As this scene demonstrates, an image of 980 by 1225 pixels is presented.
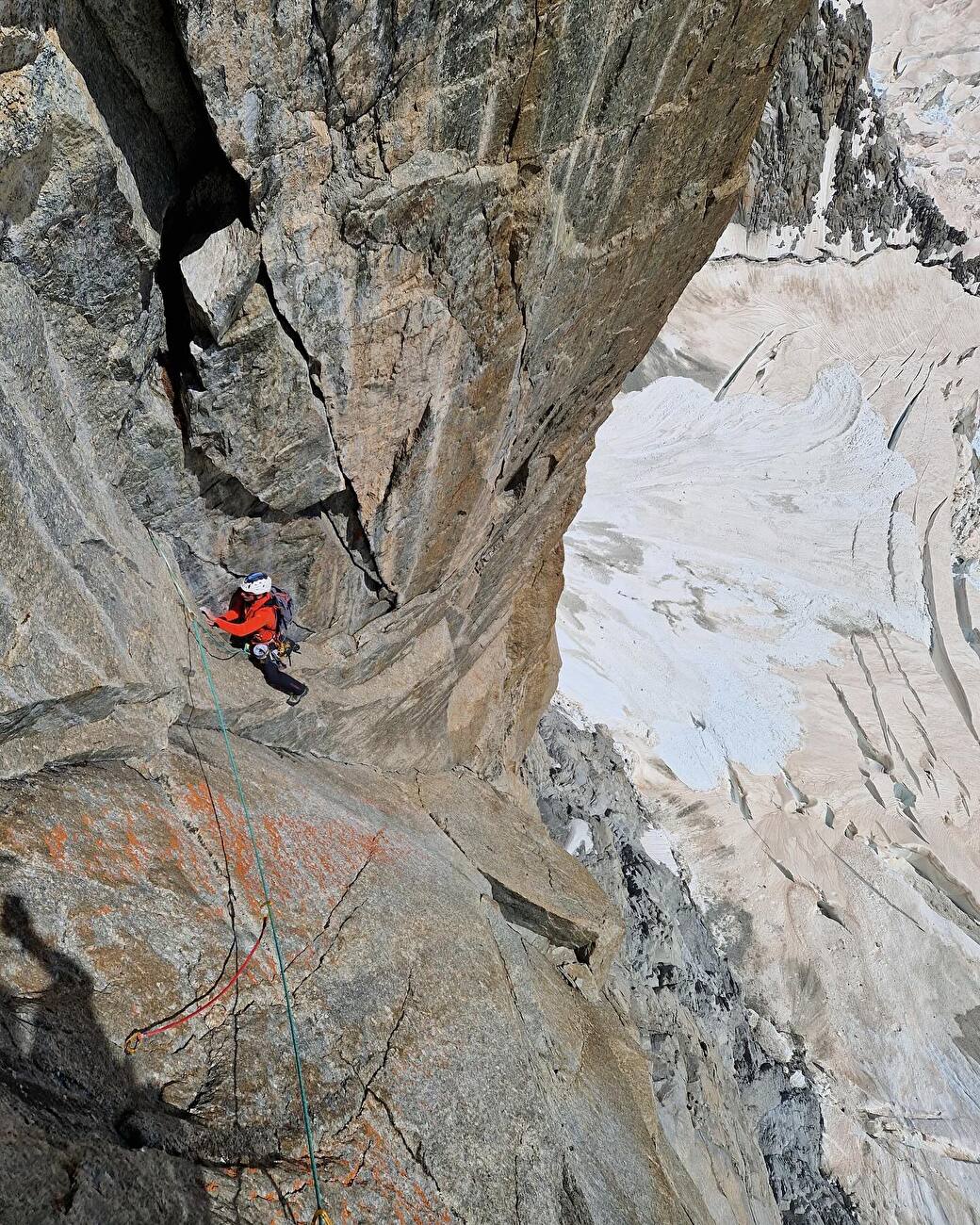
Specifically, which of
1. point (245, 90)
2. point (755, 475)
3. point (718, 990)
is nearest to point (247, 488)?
point (245, 90)

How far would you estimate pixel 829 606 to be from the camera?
2667 cm

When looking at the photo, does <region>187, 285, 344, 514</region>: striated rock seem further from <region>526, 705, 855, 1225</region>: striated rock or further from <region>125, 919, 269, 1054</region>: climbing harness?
<region>526, 705, 855, 1225</region>: striated rock

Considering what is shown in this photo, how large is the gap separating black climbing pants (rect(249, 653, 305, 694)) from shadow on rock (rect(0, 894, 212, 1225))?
3.60m

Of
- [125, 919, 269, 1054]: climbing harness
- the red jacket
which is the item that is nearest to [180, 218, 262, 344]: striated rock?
the red jacket

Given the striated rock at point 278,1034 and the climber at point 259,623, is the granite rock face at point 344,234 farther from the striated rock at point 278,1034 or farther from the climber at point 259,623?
the striated rock at point 278,1034

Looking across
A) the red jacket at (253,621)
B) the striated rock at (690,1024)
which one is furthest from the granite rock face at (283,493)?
the striated rock at (690,1024)

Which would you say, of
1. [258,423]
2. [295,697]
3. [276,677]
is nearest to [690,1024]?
[295,697]

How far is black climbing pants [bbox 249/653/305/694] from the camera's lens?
8008 mm

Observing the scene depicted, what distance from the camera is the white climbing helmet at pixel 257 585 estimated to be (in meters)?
7.58

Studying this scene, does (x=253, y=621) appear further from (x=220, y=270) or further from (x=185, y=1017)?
(x=185, y=1017)

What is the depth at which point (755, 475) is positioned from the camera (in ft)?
96.8

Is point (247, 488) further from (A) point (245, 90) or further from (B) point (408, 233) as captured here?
(A) point (245, 90)

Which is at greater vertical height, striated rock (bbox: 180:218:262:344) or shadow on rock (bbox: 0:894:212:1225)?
striated rock (bbox: 180:218:262:344)

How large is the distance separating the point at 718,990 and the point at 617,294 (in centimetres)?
1400
